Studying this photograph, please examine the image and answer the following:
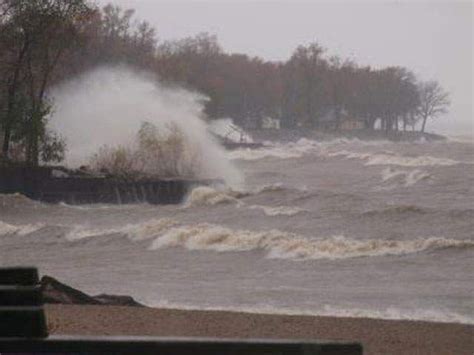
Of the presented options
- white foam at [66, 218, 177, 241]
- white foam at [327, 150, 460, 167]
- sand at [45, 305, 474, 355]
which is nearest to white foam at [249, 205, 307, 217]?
white foam at [66, 218, 177, 241]

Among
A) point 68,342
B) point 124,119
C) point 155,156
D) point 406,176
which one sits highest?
point 124,119

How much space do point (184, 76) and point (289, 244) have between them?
70.0 m

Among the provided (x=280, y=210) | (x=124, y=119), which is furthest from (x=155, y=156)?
(x=280, y=210)

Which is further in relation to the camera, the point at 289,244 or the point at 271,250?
the point at 289,244

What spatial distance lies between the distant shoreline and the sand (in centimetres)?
10162

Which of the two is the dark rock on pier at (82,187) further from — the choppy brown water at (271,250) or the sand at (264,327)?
the sand at (264,327)

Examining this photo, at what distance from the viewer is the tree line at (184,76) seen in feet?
112

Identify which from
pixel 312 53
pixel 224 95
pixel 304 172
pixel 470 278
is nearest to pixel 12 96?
pixel 304 172

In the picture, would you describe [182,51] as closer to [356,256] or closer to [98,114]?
[98,114]

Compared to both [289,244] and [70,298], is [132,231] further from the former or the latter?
[70,298]

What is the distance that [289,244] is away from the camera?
17000 mm

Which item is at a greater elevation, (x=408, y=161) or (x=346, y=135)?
(x=346, y=135)

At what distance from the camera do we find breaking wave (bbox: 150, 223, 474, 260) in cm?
1625

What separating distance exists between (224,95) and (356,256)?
297 feet
